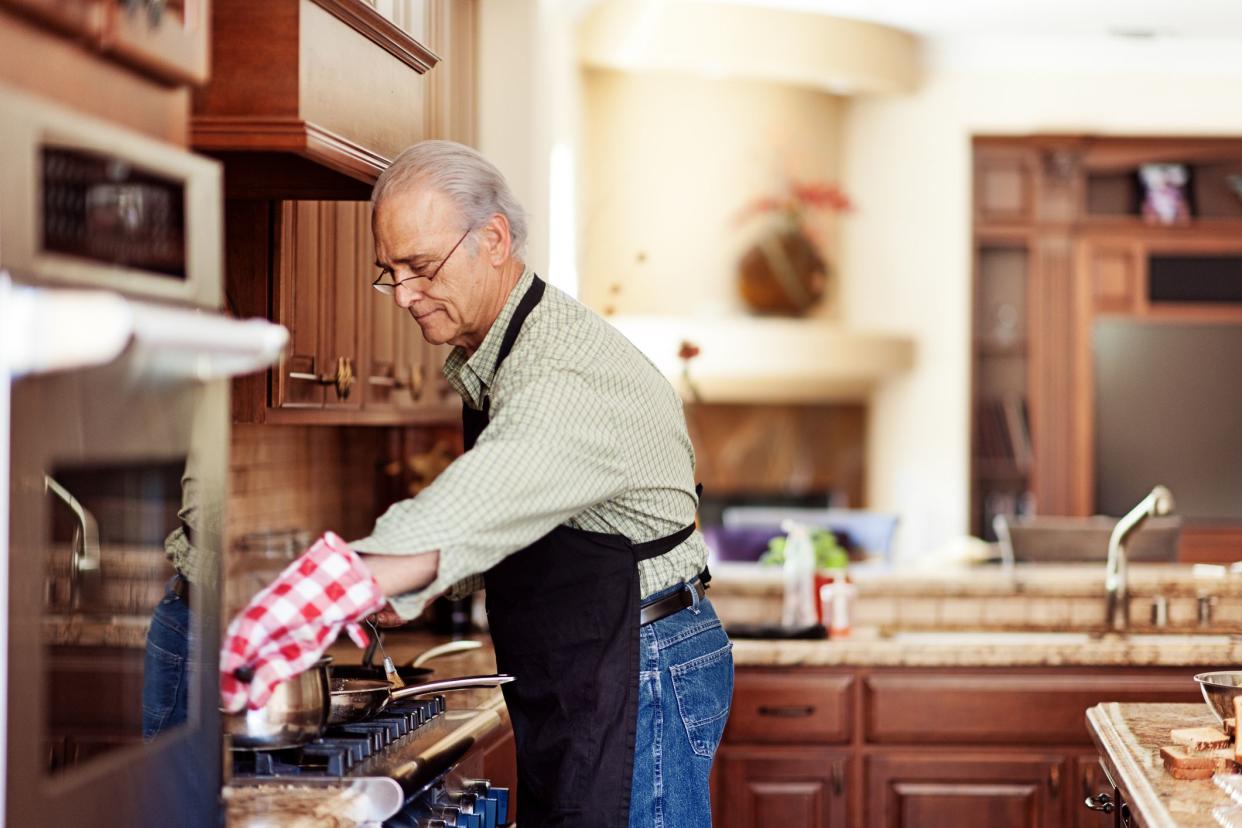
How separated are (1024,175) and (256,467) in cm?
551

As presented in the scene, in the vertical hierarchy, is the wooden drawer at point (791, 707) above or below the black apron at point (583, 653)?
below

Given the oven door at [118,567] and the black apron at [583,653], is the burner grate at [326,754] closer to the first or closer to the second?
the black apron at [583,653]

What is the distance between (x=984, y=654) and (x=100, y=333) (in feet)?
9.05

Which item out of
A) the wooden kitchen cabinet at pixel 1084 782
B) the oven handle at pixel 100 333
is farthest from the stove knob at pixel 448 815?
the wooden kitchen cabinet at pixel 1084 782

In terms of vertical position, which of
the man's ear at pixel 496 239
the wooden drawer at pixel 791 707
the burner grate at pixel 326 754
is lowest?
the wooden drawer at pixel 791 707

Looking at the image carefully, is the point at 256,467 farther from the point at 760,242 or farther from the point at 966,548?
the point at 760,242

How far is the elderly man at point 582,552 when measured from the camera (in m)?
1.94

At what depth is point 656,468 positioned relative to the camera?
202 centimetres

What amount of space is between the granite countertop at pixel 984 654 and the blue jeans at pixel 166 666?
2.21 metres

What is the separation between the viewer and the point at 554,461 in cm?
175

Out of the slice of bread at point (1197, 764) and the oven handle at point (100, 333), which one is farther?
the slice of bread at point (1197, 764)

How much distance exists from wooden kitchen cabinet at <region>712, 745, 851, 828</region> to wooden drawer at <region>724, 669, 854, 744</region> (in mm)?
35

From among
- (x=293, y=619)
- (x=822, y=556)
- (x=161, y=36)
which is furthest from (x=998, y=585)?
(x=161, y=36)

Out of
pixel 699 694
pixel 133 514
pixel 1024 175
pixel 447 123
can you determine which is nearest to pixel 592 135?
pixel 1024 175
